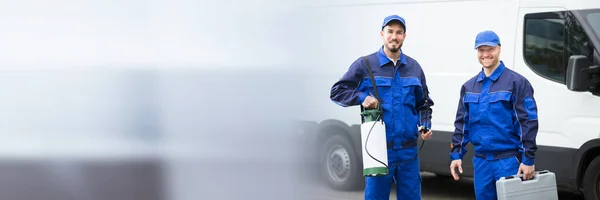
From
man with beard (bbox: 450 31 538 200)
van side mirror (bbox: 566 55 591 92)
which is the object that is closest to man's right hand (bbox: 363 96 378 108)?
man with beard (bbox: 450 31 538 200)

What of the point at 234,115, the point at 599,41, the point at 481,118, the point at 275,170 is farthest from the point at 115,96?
the point at 599,41

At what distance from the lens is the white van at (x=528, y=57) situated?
574cm

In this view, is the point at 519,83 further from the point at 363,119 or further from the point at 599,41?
the point at 599,41

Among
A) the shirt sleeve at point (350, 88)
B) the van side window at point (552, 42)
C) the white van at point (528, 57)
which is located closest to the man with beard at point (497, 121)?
the shirt sleeve at point (350, 88)

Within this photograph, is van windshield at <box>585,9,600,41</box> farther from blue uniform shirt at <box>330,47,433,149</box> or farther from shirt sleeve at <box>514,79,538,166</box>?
blue uniform shirt at <box>330,47,433,149</box>

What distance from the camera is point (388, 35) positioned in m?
4.21

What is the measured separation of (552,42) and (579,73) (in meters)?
0.40

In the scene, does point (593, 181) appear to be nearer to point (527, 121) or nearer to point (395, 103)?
point (527, 121)

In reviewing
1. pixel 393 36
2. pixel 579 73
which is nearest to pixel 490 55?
pixel 393 36

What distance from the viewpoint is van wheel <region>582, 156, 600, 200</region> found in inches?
228

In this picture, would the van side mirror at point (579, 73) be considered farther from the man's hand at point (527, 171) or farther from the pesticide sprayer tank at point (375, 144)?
the pesticide sprayer tank at point (375, 144)

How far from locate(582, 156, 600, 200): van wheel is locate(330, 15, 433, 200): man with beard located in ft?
Answer: 6.67

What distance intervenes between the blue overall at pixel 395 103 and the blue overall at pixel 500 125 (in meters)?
0.32

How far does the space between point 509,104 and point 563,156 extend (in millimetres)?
1829
